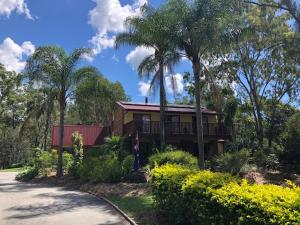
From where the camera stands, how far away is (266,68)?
35750 millimetres

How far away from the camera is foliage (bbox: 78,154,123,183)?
20.7 meters

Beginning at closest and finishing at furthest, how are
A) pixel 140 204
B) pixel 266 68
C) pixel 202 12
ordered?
1. pixel 140 204
2. pixel 202 12
3. pixel 266 68

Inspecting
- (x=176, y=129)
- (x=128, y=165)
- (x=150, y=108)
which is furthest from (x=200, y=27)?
(x=150, y=108)

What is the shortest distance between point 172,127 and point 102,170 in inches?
447

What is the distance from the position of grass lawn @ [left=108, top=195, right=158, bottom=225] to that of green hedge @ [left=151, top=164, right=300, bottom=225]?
25.0 inches

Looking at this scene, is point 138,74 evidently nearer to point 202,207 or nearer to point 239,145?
point 239,145

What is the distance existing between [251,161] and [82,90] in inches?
489

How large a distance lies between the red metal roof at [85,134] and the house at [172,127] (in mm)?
6122

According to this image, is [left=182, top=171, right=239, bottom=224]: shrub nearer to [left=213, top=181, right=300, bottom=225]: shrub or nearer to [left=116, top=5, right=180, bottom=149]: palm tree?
[left=213, top=181, right=300, bottom=225]: shrub

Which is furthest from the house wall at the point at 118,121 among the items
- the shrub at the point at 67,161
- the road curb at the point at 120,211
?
the road curb at the point at 120,211

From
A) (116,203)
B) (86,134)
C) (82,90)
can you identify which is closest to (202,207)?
(116,203)

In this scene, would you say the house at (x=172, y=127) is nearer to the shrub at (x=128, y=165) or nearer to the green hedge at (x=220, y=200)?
the shrub at (x=128, y=165)

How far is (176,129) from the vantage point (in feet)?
104

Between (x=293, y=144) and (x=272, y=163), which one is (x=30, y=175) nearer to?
(x=272, y=163)
